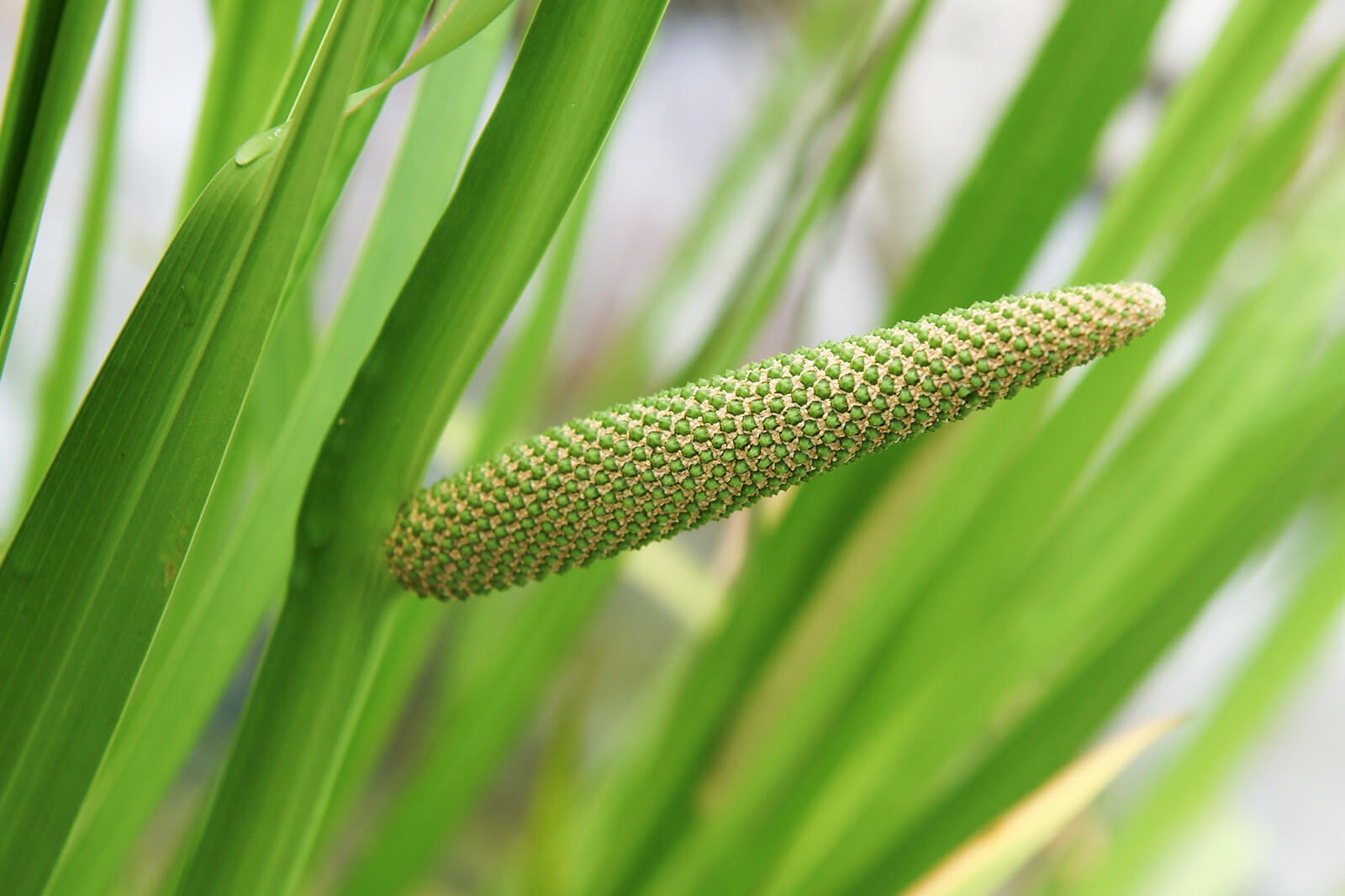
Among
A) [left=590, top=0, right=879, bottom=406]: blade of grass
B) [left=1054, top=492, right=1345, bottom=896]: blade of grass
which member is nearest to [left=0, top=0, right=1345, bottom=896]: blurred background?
[left=590, top=0, right=879, bottom=406]: blade of grass

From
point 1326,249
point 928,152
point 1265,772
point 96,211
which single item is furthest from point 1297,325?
point 1265,772

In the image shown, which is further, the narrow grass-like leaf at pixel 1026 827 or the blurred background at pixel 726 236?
the blurred background at pixel 726 236

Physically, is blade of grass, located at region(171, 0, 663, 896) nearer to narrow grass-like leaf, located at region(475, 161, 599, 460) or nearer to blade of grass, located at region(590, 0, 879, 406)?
narrow grass-like leaf, located at region(475, 161, 599, 460)

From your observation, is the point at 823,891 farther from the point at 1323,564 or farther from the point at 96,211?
the point at 96,211

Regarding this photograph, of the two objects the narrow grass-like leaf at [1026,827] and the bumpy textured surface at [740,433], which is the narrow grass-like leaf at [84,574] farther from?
the narrow grass-like leaf at [1026,827]

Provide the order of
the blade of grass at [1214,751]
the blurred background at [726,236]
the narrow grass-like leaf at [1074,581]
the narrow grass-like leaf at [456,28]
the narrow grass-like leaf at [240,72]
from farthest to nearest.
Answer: the blurred background at [726,236]
the blade of grass at [1214,751]
the narrow grass-like leaf at [1074,581]
the narrow grass-like leaf at [240,72]
the narrow grass-like leaf at [456,28]

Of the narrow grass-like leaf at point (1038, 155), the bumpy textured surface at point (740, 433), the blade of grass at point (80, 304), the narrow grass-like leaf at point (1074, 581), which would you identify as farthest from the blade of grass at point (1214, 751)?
the blade of grass at point (80, 304)
